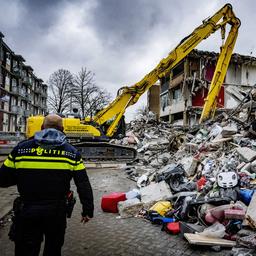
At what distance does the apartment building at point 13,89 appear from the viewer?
49375 millimetres

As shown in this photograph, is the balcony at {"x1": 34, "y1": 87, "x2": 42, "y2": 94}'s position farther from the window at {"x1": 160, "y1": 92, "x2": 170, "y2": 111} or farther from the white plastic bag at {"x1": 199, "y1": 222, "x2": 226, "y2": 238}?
the white plastic bag at {"x1": 199, "y1": 222, "x2": 226, "y2": 238}

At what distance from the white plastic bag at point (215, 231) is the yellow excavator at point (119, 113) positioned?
400 inches

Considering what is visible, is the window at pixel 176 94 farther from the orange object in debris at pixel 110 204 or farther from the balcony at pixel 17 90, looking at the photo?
the balcony at pixel 17 90

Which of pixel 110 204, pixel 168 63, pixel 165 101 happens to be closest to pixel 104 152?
pixel 168 63

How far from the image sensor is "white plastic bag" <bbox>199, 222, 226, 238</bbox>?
4723 mm

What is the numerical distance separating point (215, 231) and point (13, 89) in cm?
5524

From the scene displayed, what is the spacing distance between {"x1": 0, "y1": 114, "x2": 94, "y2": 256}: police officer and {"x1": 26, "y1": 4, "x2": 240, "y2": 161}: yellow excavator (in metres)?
11.4

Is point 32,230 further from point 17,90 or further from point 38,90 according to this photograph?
point 38,90

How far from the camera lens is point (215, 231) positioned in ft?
15.6

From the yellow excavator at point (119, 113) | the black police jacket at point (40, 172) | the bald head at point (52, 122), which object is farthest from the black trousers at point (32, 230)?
the yellow excavator at point (119, 113)

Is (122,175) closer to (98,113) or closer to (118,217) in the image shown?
(98,113)

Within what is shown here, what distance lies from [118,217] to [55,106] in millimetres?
51058

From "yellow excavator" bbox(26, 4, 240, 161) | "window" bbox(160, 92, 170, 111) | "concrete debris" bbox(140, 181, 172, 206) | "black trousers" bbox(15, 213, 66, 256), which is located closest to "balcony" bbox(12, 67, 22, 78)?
"window" bbox(160, 92, 170, 111)

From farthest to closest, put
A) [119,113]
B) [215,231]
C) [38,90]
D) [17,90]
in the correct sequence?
[38,90], [17,90], [119,113], [215,231]
